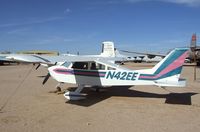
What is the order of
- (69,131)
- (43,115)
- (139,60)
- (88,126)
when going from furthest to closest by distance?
(139,60) < (43,115) < (88,126) < (69,131)

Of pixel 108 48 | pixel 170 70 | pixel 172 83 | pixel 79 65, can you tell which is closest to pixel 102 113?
pixel 172 83

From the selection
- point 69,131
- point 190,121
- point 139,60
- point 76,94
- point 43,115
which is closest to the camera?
point 69,131

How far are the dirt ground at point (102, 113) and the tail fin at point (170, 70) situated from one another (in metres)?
0.89

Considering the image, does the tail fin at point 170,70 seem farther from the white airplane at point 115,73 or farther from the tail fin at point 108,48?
the tail fin at point 108,48

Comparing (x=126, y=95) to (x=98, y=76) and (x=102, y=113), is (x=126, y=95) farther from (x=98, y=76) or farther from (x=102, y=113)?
(x=102, y=113)

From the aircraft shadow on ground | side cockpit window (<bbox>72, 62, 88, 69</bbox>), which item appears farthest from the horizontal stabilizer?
side cockpit window (<bbox>72, 62, 88, 69</bbox>)

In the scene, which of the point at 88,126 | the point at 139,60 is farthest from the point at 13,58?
the point at 139,60

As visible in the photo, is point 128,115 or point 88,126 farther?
point 128,115

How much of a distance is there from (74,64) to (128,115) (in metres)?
4.08

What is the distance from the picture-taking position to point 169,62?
855cm

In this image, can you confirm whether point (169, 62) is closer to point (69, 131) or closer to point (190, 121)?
point (190, 121)

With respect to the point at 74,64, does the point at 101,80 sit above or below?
below

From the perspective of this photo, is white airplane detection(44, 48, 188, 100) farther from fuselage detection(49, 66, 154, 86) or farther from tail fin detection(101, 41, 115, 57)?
tail fin detection(101, 41, 115, 57)

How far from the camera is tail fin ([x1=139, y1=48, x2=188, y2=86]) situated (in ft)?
27.3
